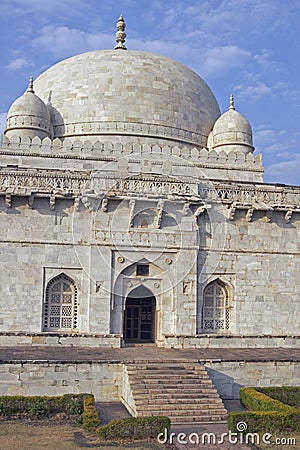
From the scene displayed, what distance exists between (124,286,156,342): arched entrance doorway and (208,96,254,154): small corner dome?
8.36 m

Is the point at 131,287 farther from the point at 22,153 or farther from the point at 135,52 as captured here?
the point at 135,52

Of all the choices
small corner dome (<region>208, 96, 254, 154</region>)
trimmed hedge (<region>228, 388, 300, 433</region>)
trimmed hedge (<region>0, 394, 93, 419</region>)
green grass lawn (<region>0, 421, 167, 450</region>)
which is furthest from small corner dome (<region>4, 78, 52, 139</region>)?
trimmed hedge (<region>228, 388, 300, 433</region>)

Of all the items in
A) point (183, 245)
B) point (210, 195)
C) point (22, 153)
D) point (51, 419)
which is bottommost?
point (51, 419)

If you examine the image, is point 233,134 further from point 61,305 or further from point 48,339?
point 48,339

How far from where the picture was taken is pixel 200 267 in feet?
69.1

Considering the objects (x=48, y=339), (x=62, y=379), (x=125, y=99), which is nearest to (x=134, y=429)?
(x=62, y=379)

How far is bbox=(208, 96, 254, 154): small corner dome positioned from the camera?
2536 cm

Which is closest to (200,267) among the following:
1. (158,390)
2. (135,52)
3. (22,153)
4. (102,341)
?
(102,341)

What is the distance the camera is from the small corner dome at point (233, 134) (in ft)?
83.2

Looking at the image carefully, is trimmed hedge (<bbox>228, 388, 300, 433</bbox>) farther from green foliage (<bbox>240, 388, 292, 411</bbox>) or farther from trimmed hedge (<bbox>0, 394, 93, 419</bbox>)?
trimmed hedge (<bbox>0, 394, 93, 419</bbox>)

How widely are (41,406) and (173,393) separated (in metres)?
3.59

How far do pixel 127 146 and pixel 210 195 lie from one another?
13.7ft

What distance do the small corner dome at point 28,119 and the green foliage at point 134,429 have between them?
579 inches

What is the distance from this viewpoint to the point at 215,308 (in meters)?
21.5
